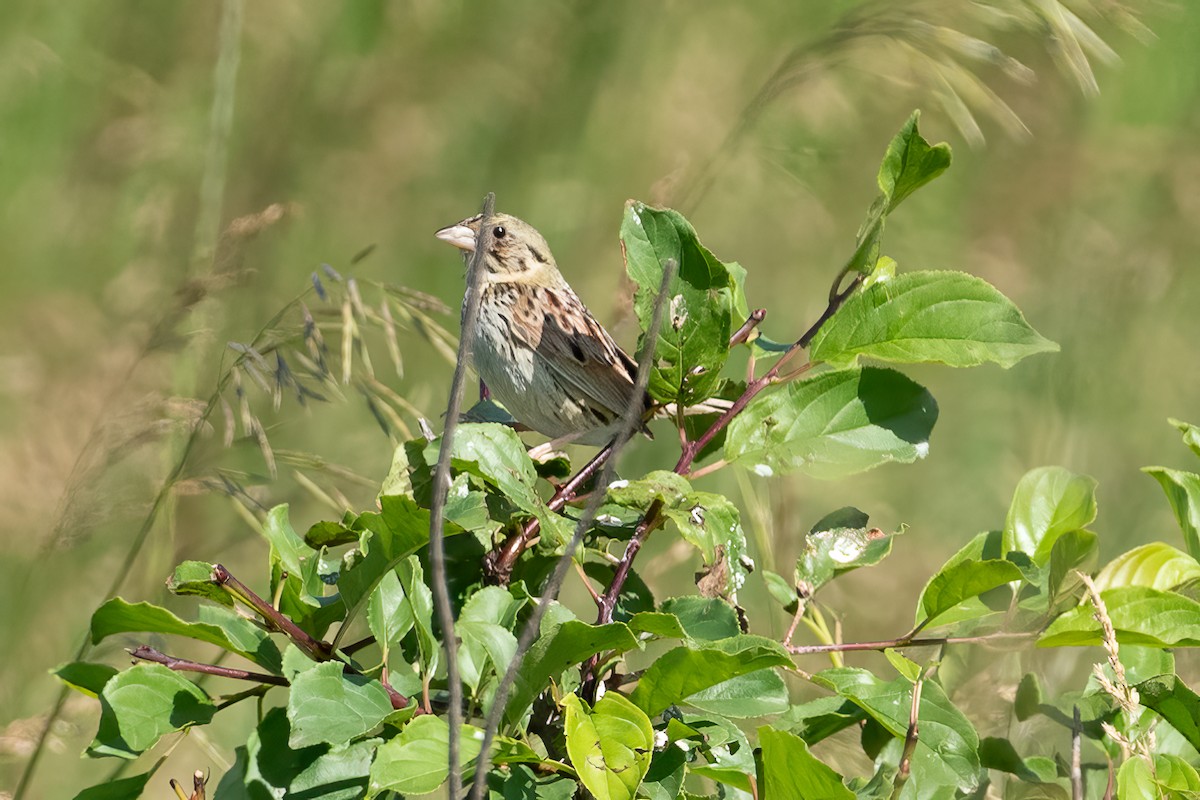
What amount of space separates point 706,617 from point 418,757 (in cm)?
32

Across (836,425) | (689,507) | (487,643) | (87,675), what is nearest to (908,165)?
(836,425)

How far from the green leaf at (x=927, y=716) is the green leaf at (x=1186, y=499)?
45 centimetres

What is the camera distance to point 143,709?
1.26 meters

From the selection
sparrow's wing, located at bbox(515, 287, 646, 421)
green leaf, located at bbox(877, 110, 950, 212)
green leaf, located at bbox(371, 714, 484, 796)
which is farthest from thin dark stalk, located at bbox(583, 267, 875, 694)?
sparrow's wing, located at bbox(515, 287, 646, 421)

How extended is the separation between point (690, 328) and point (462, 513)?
0.35 m

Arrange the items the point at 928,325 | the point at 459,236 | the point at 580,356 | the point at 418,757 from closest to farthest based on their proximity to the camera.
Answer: the point at 418,757 → the point at 928,325 → the point at 580,356 → the point at 459,236

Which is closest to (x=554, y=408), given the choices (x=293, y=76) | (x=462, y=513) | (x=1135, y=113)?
(x=462, y=513)

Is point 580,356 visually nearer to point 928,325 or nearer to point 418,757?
point 928,325

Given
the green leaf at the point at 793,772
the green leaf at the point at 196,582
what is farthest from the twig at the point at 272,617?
the green leaf at the point at 793,772

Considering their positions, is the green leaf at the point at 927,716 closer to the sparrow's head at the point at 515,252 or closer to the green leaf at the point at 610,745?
the green leaf at the point at 610,745

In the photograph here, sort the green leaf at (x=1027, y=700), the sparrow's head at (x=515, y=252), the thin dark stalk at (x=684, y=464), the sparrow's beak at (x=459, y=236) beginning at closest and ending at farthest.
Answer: the thin dark stalk at (x=684, y=464) → the green leaf at (x=1027, y=700) → the sparrow's beak at (x=459, y=236) → the sparrow's head at (x=515, y=252)

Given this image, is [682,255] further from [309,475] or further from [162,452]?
[162,452]

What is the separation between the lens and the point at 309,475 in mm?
2736

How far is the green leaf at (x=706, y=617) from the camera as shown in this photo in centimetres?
124
